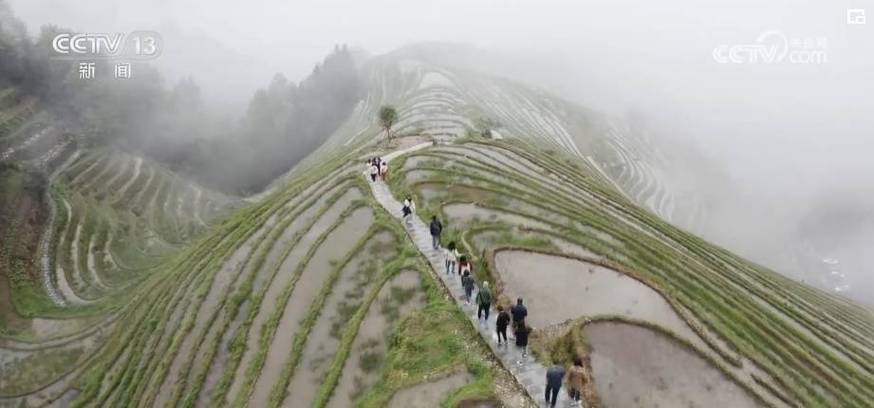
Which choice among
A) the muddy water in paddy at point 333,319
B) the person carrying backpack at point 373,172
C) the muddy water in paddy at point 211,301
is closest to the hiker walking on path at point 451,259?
the muddy water in paddy at point 333,319

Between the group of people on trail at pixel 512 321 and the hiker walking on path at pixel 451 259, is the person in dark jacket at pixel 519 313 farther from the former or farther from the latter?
the hiker walking on path at pixel 451 259

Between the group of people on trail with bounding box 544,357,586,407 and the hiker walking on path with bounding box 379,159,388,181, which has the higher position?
the hiker walking on path with bounding box 379,159,388,181

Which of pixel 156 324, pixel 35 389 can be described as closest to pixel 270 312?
pixel 156 324

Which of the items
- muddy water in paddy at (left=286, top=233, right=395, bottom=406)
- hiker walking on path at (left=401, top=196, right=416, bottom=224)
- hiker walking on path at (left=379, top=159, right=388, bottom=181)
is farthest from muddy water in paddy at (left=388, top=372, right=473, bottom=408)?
hiker walking on path at (left=379, top=159, right=388, bottom=181)

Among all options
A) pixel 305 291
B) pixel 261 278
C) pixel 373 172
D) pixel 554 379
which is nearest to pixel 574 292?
pixel 554 379

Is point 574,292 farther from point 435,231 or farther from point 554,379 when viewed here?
point 554,379

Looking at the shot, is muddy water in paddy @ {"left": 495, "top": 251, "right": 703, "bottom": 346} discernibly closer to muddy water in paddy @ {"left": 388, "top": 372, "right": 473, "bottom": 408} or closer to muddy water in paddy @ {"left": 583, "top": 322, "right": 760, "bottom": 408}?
muddy water in paddy @ {"left": 583, "top": 322, "right": 760, "bottom": 408}

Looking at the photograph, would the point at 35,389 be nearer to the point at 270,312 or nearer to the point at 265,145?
the point at 270,312
